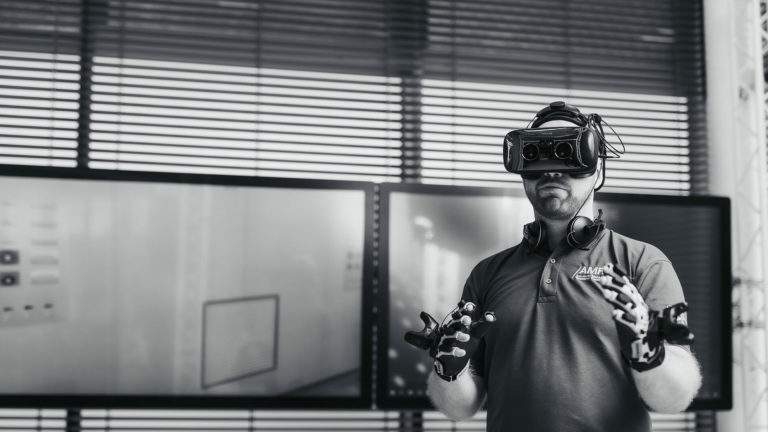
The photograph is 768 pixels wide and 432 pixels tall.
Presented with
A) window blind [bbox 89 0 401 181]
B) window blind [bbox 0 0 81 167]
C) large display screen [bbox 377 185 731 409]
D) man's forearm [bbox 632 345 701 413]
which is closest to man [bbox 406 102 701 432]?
man's forearm [bbox 632 345 701 413]

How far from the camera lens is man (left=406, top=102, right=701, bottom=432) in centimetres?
132

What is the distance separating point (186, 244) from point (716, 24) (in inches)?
95.6

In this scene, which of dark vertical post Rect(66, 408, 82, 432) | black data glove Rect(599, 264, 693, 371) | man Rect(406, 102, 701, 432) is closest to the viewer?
black data glove Rect(599, 264, 693, 371)

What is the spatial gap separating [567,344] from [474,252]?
897 millimetres

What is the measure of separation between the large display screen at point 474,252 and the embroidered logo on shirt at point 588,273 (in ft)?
2.76

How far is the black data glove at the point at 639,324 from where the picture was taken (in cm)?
118

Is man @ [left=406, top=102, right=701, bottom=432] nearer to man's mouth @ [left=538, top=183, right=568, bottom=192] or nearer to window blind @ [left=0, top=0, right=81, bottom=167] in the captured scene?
man's mouth @ [left=538, top=183, right=568, bottom=192]

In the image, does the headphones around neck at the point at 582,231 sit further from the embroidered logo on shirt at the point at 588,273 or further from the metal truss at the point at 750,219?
the metal truss at the point at 750,219

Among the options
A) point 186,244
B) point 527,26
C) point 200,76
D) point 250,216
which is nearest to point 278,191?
point 250,216

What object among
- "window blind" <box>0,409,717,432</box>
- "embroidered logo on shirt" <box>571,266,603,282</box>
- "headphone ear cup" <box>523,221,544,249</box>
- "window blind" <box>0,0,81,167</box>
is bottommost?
"window blind" <box>0,409,717,432</box>

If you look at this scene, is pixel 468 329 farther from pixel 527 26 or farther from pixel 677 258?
pixel 527 26

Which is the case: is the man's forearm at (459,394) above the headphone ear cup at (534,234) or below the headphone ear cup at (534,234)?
below

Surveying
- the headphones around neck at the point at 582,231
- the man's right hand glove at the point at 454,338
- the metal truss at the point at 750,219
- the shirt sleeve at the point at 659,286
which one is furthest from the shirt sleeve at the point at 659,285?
the metal truss at the point at 750,219

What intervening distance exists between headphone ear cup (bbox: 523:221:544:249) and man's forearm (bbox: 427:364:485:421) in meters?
0.35
